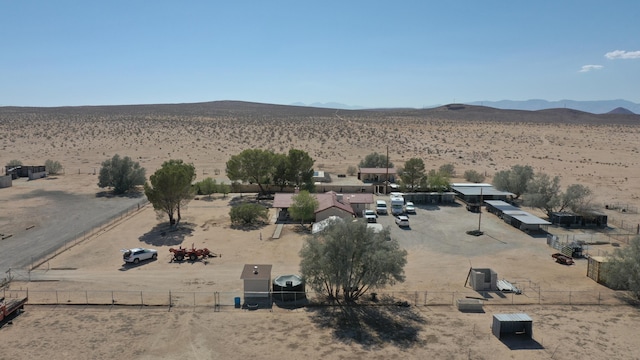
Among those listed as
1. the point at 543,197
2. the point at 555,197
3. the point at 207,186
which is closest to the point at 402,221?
the point at 543,197

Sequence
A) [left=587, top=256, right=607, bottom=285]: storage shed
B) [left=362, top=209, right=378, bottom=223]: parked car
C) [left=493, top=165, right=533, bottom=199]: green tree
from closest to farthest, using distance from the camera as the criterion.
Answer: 1. [left=587, top=256, right=607, bottom=285]: storage shed
2. [left=362, top=209, right=378, bottom=223]: parked car
3. [left=493, top=165, right=533, bottom=199]: green tree

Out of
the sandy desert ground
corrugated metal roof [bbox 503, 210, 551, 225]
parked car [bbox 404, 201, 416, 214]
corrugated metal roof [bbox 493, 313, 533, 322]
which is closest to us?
the sandy desert ground

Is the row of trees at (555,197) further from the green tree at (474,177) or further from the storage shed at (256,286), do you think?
the storage shed at (256,286)

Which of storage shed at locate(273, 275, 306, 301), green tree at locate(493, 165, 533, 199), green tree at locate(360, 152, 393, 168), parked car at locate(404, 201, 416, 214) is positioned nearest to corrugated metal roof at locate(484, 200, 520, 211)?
green tree at locate(493, 165, 533, 199)

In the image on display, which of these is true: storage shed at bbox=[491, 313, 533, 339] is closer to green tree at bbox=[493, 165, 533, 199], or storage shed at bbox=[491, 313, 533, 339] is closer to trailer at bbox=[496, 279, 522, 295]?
trailer at bbox=[496, 279, 522, 295]

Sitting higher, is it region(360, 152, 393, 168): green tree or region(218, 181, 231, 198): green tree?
region(360, 152, 393, 168): green tree

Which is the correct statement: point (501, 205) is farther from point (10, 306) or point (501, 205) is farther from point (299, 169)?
point (10, 306)
